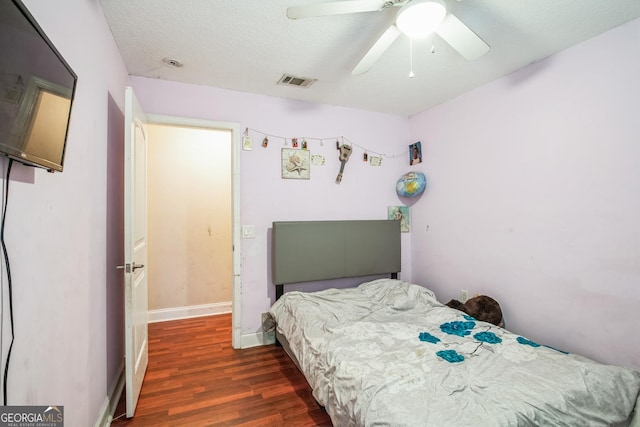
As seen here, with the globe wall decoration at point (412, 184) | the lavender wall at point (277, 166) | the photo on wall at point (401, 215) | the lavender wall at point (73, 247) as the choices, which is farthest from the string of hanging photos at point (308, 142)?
the lavender wall at point (73, 247)

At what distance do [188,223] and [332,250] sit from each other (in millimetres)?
1969

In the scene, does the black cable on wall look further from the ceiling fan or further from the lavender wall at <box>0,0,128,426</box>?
the ceiling fan

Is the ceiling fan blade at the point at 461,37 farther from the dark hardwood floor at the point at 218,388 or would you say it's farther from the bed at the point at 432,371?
the dark hardwood floor at the point at 218,388

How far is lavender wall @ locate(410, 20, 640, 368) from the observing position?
1.85 m

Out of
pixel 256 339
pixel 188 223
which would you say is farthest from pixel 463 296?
pixel 188 223

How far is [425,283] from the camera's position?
3.39 m

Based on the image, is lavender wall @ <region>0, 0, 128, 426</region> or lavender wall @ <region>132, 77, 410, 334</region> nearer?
lavender wall @ <region>0, 0, 128, 426</region>

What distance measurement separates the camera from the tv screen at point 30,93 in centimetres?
75

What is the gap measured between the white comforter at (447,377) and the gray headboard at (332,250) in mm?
607

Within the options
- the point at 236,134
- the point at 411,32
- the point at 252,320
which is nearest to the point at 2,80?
the point at 411,32

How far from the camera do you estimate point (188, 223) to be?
12.4ft

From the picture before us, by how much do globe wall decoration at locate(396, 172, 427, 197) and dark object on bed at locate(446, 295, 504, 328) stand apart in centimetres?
124

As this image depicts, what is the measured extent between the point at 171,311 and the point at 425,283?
306 cm

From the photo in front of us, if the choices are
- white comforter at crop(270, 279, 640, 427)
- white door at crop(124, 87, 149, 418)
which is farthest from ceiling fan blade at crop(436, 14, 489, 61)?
white door at crop(124, 87, 149, 418)
